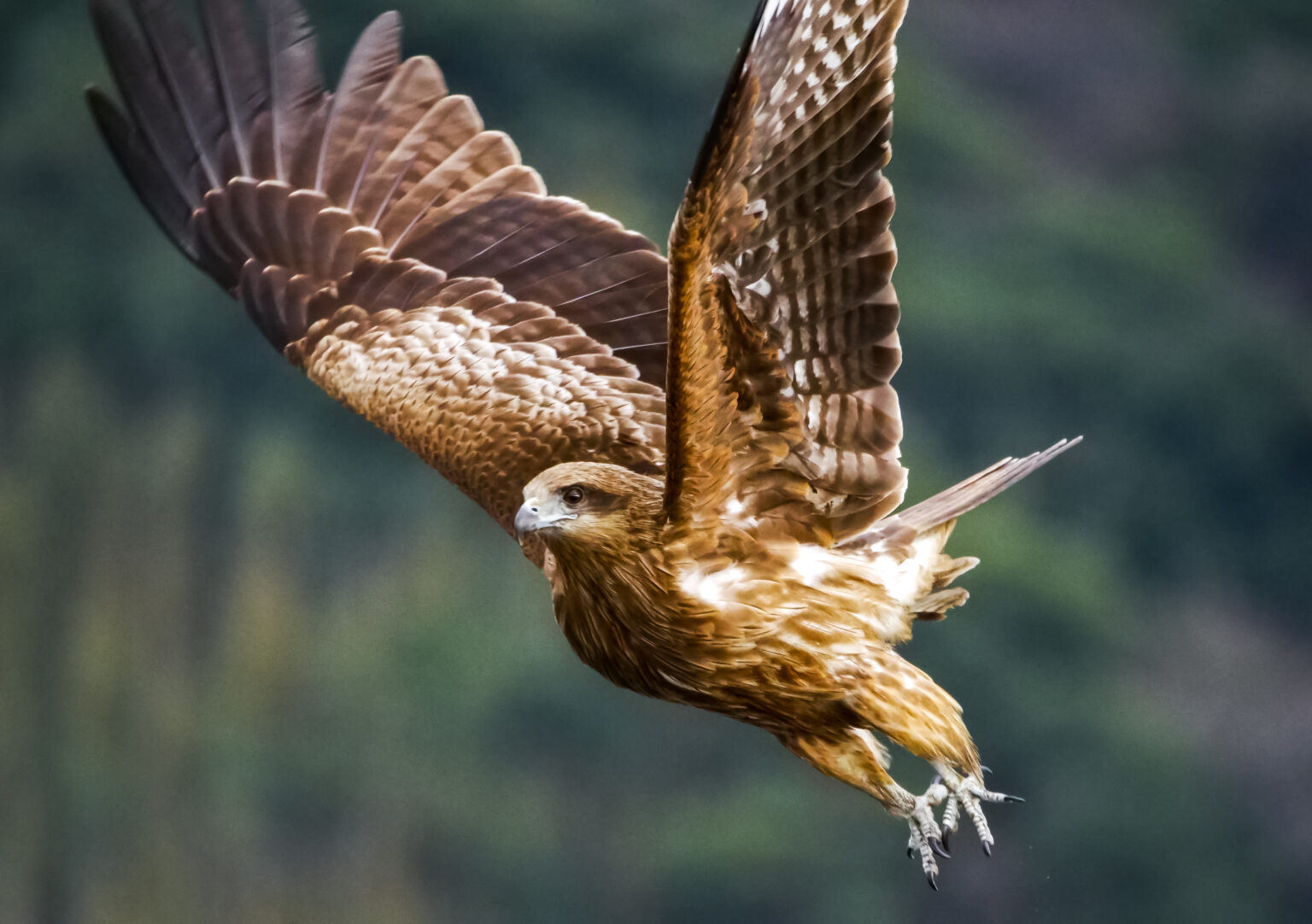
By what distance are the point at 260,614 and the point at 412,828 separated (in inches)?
45.2

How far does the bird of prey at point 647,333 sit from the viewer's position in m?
2.34

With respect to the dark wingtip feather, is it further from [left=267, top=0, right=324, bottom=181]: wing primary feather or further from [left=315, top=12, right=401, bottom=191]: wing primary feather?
[left=315, top=12, right=401, bottom=191]: wing primary feather

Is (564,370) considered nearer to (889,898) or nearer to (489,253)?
(489,253)

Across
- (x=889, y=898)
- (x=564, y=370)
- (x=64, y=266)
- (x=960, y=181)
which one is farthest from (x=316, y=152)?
(x=889, y=898)

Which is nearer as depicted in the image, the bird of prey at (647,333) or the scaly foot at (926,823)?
the bird of prey at (647,333)

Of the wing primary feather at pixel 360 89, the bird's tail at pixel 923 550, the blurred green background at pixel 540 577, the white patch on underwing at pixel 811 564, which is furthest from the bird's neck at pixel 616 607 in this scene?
the blurred green background at pixel 540 577

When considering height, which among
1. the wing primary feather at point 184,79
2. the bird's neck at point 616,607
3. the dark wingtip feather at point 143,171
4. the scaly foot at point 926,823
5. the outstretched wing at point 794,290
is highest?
the wing primary feather at point 184,79

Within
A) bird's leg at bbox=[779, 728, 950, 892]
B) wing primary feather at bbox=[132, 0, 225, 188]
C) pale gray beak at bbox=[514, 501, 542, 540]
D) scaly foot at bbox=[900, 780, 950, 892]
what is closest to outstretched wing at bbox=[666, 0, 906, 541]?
pale gray beak at bbox=[514, 501, 542, 540]

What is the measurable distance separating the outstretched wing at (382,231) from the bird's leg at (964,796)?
3.51 ft

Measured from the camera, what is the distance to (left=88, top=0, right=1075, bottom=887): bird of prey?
234 centimetres

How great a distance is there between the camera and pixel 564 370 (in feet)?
11.0

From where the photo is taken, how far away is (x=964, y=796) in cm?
277

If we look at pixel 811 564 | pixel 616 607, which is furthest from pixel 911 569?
pixel 616 607

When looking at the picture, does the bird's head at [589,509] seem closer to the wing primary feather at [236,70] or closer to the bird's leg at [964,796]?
the bird's leg at [964,796]
